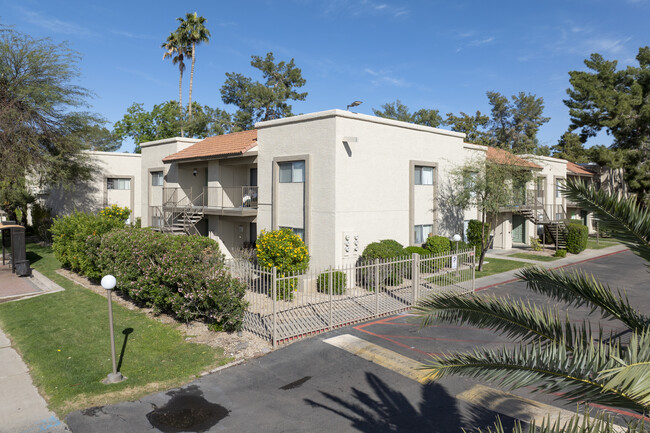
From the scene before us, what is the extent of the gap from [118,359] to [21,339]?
3792mm

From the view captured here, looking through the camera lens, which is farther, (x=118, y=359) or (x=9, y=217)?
(x=9, y=217)

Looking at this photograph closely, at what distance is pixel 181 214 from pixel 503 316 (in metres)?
21.9

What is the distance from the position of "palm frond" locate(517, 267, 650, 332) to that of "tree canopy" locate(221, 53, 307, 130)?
45.3 metres

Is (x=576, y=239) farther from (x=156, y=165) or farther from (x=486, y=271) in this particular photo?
(x=156, y=165)

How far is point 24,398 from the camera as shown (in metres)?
8.51

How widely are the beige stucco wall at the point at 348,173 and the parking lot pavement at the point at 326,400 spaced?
7.56 m

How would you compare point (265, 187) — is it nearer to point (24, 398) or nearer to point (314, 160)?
point (314, 160)

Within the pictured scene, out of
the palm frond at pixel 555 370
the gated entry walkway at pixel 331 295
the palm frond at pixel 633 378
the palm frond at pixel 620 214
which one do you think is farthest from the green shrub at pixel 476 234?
the palm frond at pixel 633 378

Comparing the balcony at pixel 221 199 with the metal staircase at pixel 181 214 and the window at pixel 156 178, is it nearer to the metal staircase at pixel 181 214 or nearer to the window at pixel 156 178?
the metal staircase at pixel 181 214

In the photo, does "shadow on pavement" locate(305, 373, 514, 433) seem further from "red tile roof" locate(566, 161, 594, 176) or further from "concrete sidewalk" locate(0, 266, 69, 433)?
"red tile roof" locate(566, 161, 594, 176)

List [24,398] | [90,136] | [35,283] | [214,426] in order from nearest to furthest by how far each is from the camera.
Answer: [214,426], [24,398], [35,283], [90,136]

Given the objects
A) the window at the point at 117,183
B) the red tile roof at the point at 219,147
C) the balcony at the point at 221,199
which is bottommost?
the balcony at the point at 221,199

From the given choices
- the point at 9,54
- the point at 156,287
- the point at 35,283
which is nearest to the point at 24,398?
the point at 156,287

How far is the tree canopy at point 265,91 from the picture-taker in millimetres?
48531
